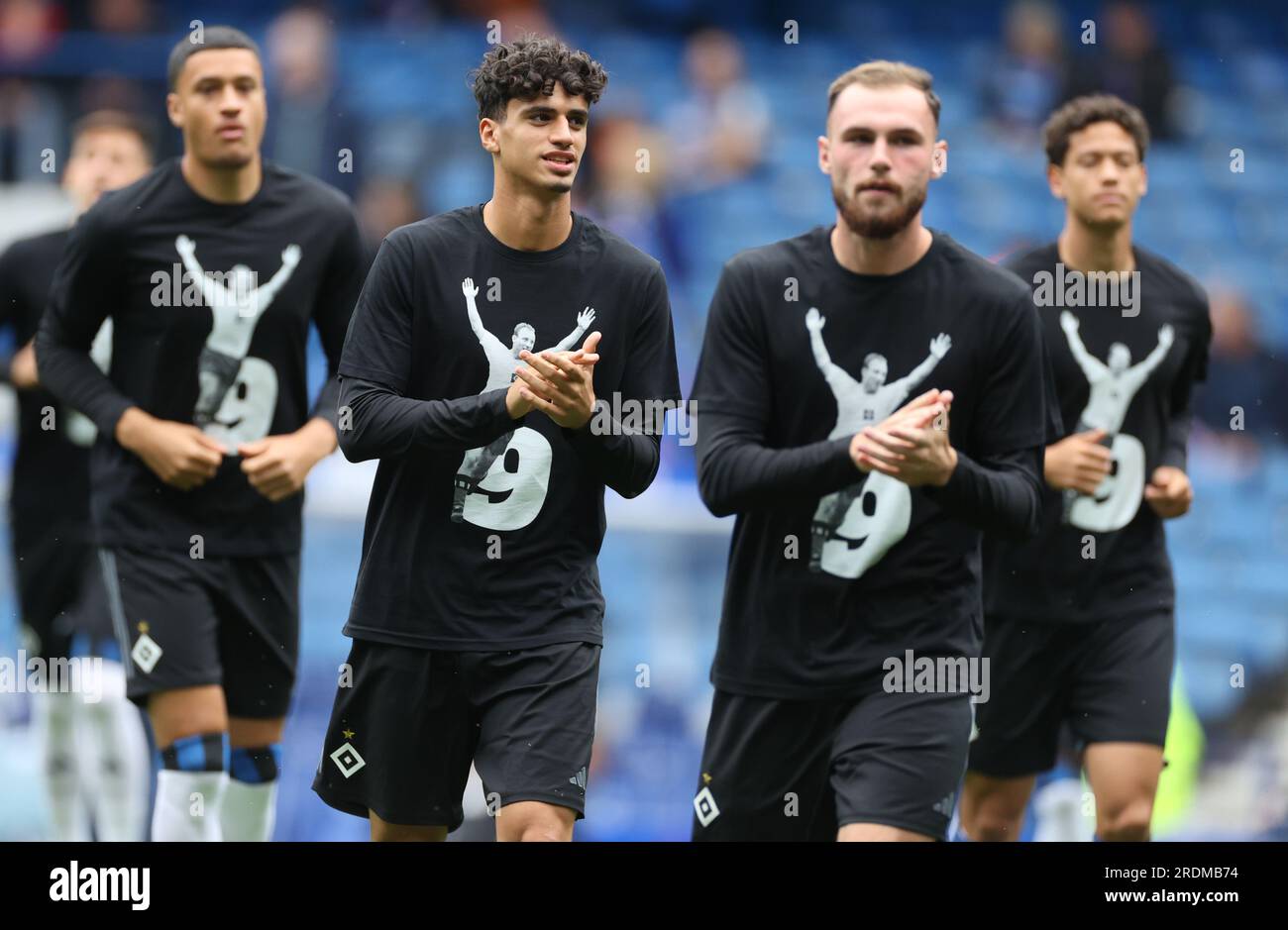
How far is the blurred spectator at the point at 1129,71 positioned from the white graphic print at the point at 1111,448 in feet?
25.0

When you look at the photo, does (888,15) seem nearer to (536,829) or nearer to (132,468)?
(132,468)

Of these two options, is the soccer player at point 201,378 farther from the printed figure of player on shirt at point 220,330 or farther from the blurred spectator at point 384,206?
the blurred spectator at point 384,206

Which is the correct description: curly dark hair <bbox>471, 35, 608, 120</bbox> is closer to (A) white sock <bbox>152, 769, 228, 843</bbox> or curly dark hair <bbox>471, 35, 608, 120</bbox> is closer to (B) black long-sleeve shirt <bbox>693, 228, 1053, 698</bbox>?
(B) black long-sleeve shirt <bbox>693, 228, 1053, 698</bbox>

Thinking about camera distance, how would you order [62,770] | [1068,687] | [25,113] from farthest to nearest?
[25,113]
[62,770]
[1068,687]

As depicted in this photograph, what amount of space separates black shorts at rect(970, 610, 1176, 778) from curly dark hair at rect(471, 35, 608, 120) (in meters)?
2.57

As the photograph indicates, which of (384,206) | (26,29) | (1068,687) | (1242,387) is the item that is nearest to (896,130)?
(1068,687)

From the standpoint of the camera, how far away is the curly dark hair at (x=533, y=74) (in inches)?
209

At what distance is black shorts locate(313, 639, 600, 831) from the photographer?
5242 mm

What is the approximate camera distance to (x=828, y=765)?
557cm

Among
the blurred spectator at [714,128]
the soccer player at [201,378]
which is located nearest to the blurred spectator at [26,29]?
the blurred spectator at [714,128]

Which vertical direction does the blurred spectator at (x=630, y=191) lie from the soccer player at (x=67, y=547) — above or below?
above

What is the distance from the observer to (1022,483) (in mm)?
5520

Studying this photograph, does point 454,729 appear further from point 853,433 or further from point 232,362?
point 232,362

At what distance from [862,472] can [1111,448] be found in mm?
1696
